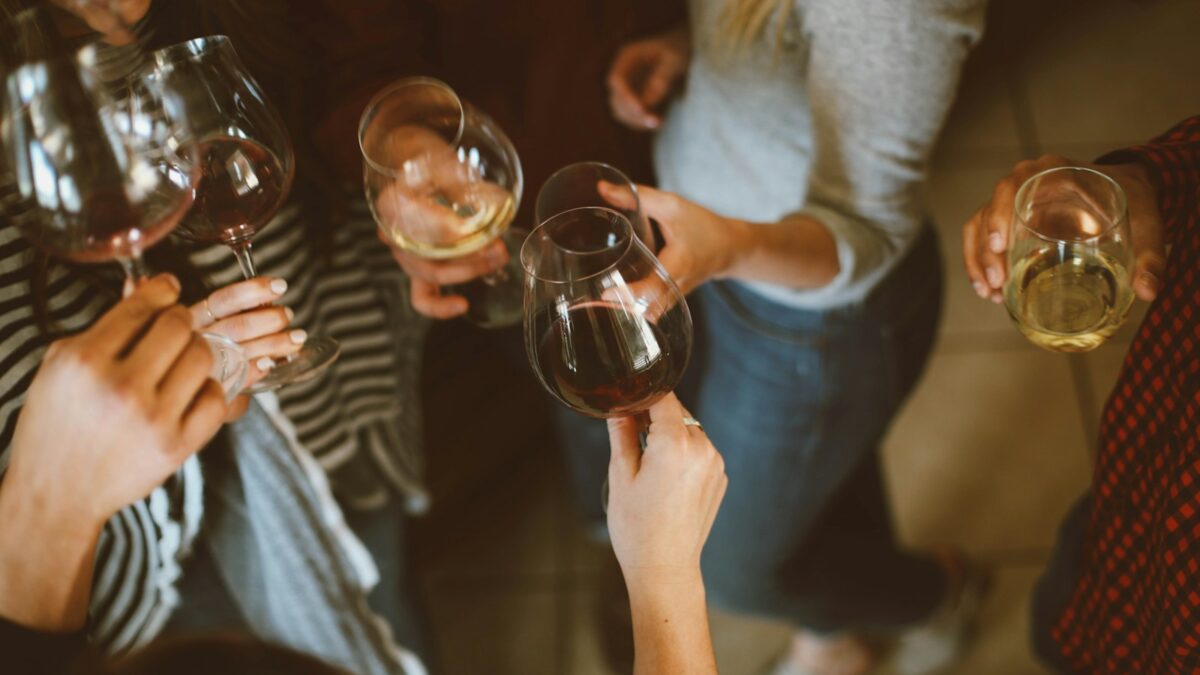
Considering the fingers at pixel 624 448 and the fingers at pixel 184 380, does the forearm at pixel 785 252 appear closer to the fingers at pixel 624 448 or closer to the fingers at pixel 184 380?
the fingers at pixel 624 448

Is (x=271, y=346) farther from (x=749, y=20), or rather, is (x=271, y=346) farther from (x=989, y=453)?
(x=989, y=453)

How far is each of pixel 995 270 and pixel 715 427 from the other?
493 millimetres

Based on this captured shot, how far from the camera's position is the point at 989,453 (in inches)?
74.4

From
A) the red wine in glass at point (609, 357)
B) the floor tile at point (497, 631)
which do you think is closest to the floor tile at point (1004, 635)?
the floor tile at point (497, 631)

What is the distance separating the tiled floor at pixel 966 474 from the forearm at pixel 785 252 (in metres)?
0.94

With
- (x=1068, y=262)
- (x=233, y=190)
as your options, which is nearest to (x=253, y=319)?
(x=233, y=190)

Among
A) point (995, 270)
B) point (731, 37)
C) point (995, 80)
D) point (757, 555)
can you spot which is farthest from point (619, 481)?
point (995, 80)

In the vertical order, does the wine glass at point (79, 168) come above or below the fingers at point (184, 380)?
above

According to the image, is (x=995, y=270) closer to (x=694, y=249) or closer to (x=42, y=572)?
(x=694, y=249)

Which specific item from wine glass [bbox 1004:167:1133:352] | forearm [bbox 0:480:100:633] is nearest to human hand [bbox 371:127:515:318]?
forearm [bbox 0:480:100:633]

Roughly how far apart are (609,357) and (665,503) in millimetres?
113

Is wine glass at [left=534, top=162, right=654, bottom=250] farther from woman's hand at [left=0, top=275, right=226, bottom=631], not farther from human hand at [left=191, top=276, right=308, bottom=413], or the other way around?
woman's hand at [left=0, top=275, right=226, bottom=631]

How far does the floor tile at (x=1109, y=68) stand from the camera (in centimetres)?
218

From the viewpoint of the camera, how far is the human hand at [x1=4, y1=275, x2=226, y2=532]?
1.98 feet
